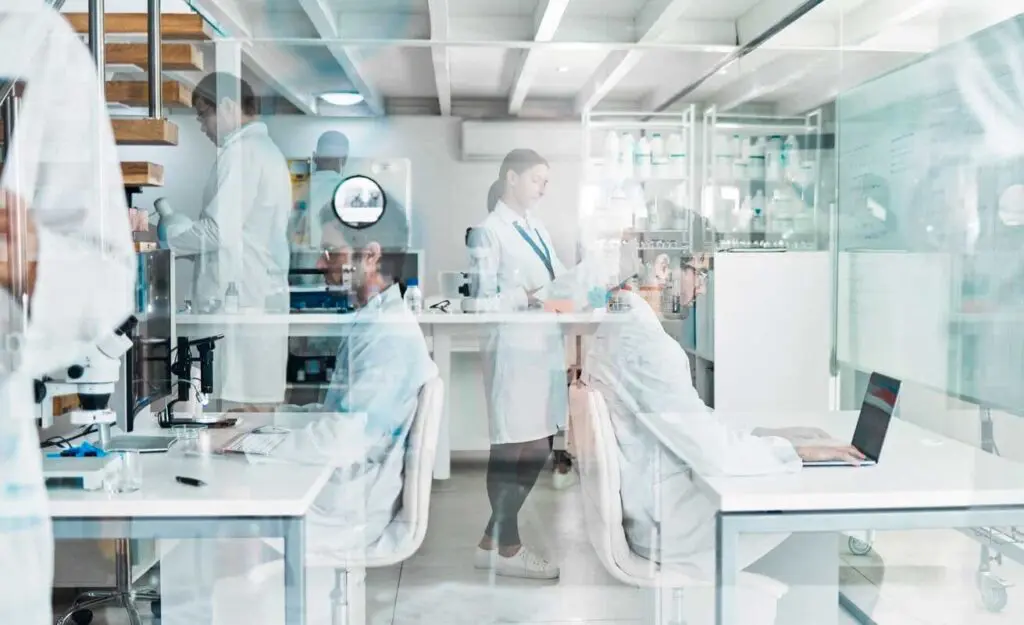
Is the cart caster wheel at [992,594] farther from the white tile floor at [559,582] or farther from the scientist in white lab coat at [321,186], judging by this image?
the scientist in white lab coat at [321,186]

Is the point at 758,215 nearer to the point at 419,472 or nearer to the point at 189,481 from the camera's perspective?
the point at 419,472

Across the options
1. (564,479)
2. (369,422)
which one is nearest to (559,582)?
(564,479)

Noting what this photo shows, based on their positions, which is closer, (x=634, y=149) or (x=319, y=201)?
(x=634, y=149)

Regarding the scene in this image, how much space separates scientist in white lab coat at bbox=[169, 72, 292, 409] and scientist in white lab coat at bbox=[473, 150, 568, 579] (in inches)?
22.0

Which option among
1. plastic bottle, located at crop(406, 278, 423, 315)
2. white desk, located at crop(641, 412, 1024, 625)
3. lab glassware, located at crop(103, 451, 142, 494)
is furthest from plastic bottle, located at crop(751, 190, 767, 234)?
lab glassware, located at crop(103, 451, 142, 494)

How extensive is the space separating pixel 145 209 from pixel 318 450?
78cm

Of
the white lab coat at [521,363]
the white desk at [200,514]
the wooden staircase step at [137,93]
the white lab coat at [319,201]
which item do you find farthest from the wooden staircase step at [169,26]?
the white desk at [200,514]

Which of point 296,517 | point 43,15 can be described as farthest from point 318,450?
point 43,15

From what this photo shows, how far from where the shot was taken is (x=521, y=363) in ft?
7.38

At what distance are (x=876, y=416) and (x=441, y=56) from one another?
133cm

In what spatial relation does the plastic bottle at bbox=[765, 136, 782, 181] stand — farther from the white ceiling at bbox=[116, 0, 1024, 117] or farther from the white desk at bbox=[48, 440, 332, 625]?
the white desk at bbox=[48, 440, 332, 625]

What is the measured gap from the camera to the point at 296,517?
141cm

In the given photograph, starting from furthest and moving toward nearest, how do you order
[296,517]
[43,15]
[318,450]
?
[318,450], [43,15], [296,517]

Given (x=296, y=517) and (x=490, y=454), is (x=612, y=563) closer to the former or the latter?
(x=490, y=454)
